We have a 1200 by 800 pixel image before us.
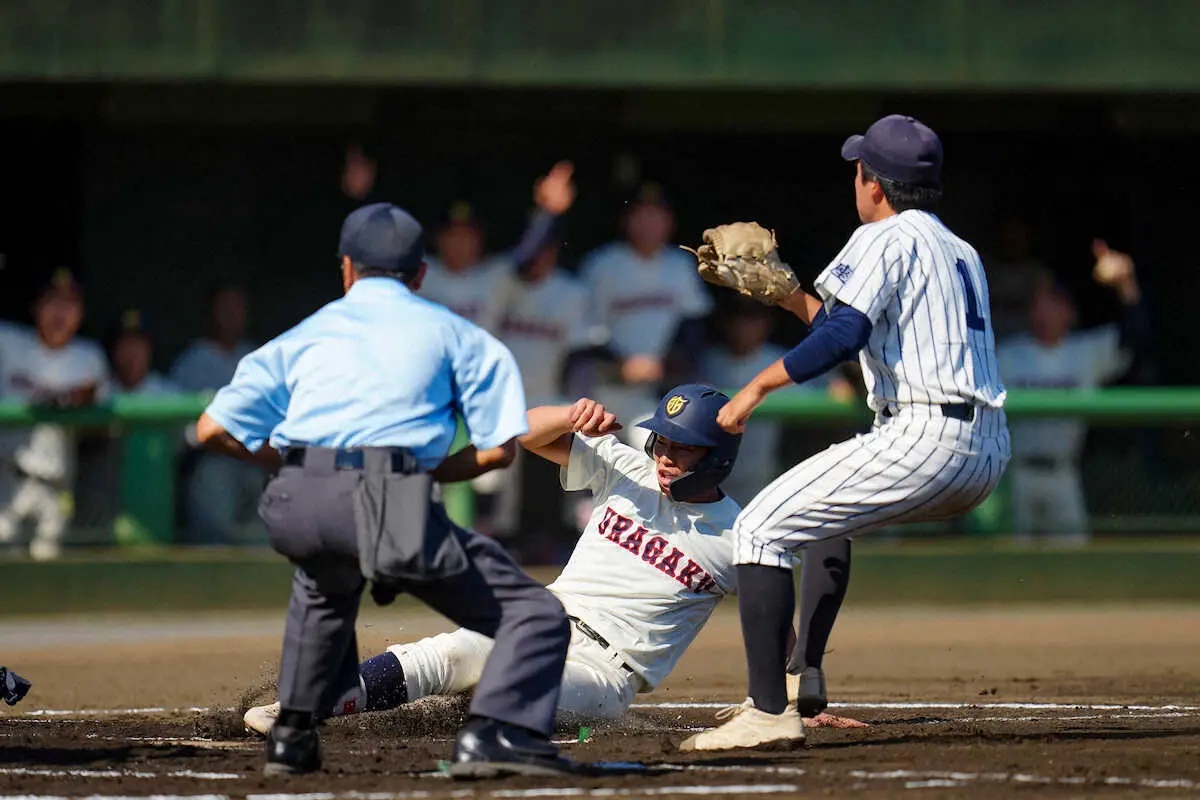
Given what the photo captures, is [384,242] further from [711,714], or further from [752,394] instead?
[711,714]

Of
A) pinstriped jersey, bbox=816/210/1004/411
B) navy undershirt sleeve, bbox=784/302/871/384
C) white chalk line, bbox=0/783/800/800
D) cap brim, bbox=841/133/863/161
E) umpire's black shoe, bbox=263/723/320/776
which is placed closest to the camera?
white chalk line, bbox=0/783/800/800

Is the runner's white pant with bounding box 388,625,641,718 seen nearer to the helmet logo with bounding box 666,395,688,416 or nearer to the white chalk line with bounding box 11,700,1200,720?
the helmet logo with bounding box 666,395,688,416

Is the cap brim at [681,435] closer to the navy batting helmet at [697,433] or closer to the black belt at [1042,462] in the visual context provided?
the navy batting helmet at [697,433]

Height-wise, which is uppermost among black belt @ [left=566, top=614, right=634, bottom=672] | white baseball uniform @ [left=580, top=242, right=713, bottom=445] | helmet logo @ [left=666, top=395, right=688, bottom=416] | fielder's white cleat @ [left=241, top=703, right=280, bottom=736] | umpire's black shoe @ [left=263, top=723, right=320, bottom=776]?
white baseball uniform @ [left=580, top=242, right=713, bottom=445]

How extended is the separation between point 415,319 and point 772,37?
7.08m

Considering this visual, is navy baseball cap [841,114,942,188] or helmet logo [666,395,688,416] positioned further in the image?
helmet logo [666,395,688,416]

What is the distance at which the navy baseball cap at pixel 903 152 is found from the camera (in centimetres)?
523

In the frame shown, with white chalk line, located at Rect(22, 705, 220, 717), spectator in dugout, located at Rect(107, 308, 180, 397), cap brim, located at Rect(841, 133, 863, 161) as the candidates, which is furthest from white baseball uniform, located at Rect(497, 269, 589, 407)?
cap brim, located at Rect(841, 133, 863, 161)

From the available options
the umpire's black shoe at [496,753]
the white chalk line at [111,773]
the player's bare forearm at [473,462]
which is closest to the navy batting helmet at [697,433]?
the player's bare forearm at [473,462]

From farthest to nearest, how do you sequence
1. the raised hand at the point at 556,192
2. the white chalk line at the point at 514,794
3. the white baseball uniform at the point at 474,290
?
1. the white baseball uniform at the point at 474,290
2. the raised hand at the point at 556,192
3. the white chalk line at the point at 514,794

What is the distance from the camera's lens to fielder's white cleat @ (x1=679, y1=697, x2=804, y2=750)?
5008 millimetres

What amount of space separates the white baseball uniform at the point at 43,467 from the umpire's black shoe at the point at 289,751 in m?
5.74

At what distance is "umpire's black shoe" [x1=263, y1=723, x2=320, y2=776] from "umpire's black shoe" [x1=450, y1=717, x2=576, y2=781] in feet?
1.27

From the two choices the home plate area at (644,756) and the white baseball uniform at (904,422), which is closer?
the home plate area at (644,756)
